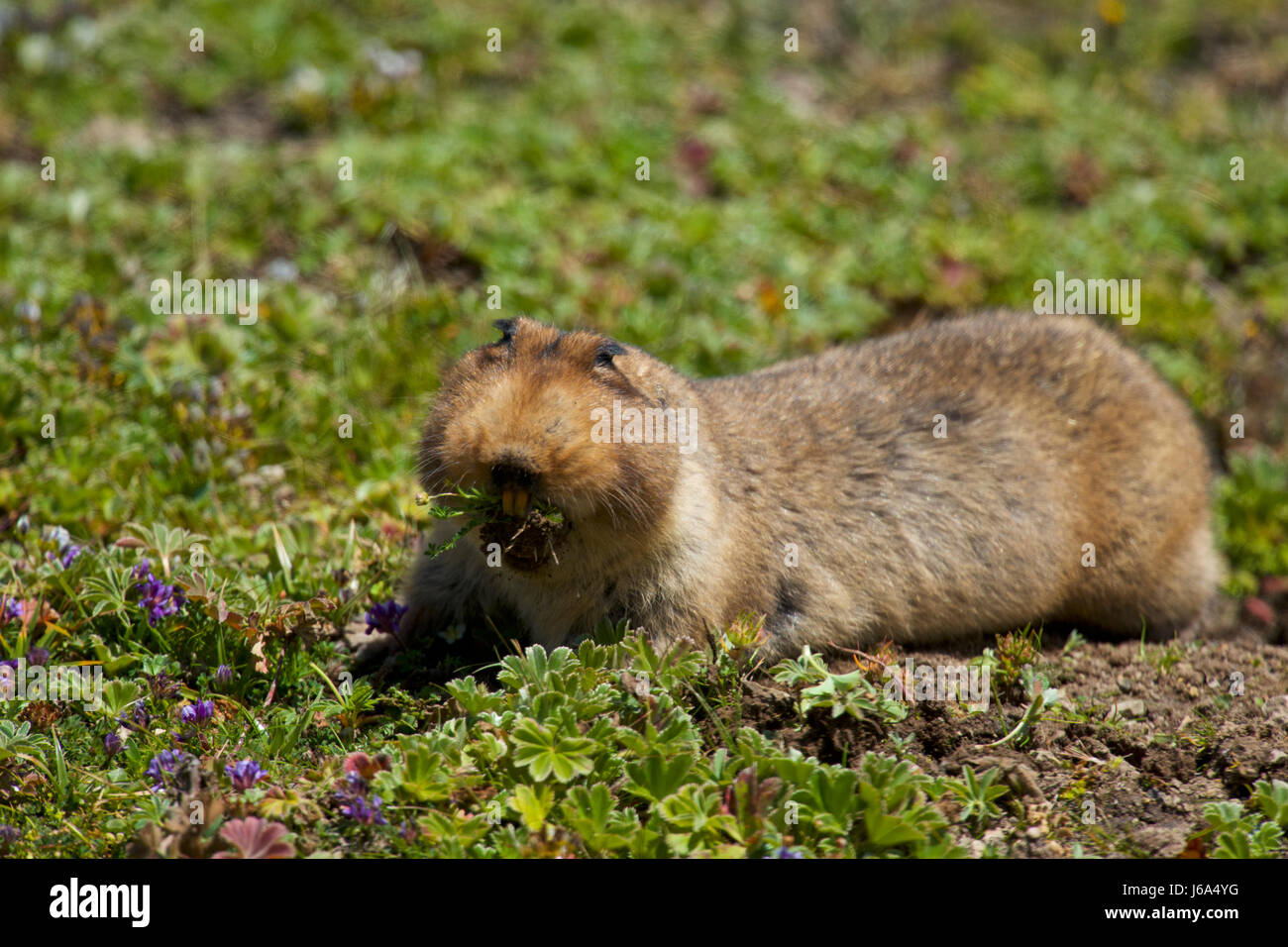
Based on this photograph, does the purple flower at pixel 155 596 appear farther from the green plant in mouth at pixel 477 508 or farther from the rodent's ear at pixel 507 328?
the rodent's ear at pixel 507 328

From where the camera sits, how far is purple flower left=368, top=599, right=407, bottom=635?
16.2 feet

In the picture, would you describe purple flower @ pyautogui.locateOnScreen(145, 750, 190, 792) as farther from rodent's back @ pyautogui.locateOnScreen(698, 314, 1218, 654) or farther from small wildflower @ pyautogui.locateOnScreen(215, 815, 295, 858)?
rodent's back @ pyautogui.locateOnScreen(698, 314, 1218, 654)

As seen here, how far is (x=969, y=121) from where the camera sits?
9375 mm

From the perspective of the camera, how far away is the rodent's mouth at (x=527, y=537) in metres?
4.06

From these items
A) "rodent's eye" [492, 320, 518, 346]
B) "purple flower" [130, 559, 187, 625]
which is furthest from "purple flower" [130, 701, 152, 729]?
"rodent's eye" [492, 320, 518, 346]

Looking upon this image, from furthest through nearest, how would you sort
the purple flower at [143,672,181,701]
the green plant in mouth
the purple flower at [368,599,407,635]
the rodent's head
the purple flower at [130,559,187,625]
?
the purple flower at [368,599,407,635]
the purple flower at [130,559,187,625]
the purple flower at [143,672,181,701]
the green plant in mouth
the rodent's head

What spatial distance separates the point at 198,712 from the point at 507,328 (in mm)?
1612

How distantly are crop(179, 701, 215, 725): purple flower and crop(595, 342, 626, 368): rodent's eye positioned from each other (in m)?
1.68

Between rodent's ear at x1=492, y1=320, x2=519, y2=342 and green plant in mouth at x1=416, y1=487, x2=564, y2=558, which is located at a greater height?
rodent's ear at x1=492, y1=320, x2=519, y2=342

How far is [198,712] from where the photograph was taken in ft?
13.9

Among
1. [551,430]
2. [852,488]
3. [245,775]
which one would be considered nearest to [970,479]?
[852,488]

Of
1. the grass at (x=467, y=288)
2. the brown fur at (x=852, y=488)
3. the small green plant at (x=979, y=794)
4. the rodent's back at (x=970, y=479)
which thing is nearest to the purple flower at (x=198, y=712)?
the grass at (x=467, y=288)

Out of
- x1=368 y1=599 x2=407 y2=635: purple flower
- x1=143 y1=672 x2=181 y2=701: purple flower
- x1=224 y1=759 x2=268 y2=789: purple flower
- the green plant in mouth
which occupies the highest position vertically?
the green plant in mouth

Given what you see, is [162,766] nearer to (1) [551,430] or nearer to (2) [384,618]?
(2) [384,618]
